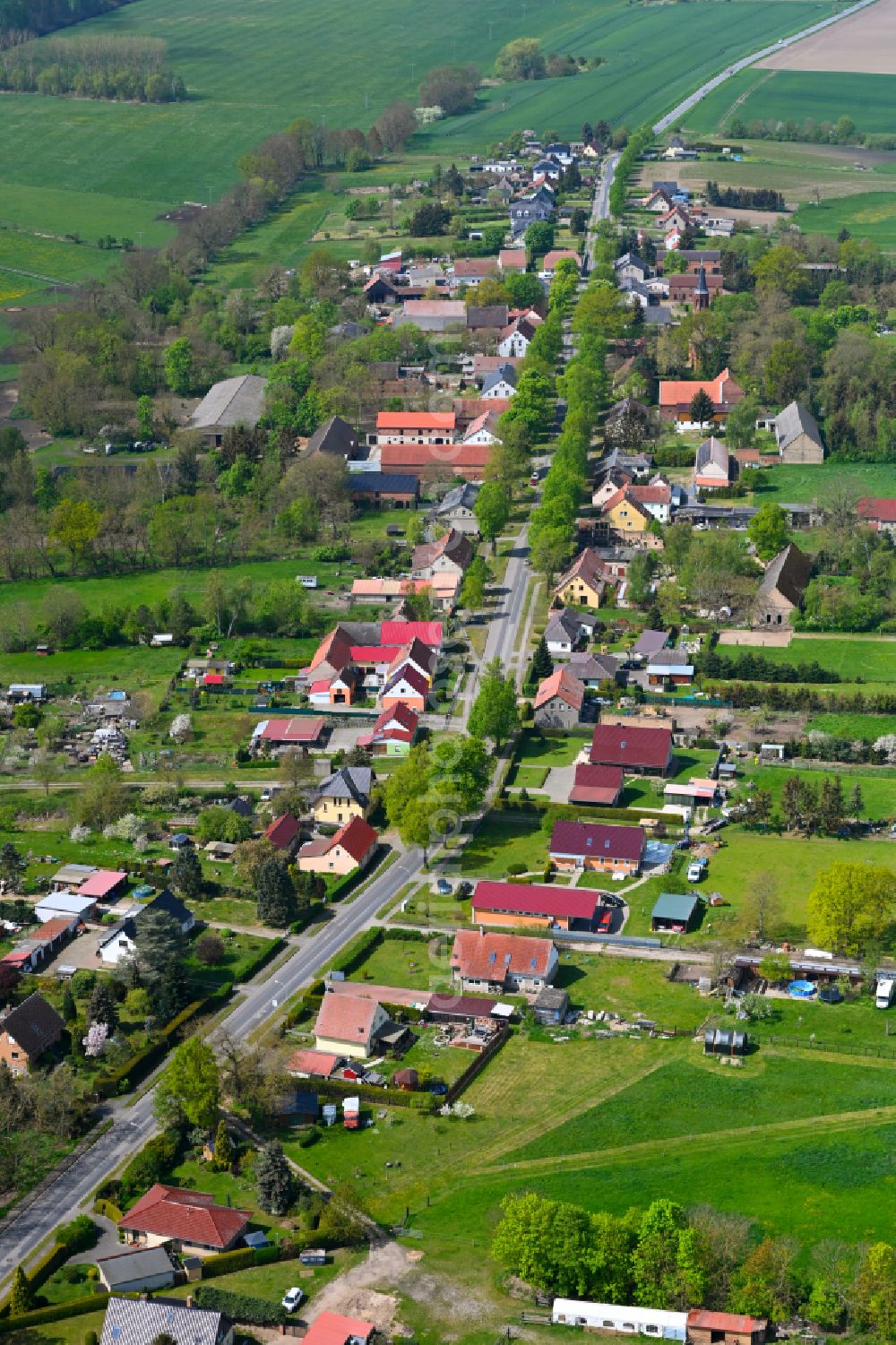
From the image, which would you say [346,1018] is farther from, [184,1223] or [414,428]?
[414,428]

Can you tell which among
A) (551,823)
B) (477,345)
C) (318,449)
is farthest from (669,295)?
(551,823)

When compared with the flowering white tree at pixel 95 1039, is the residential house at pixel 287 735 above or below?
below

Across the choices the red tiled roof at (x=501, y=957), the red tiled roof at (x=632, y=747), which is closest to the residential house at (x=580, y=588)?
the red tiled roof at (x=632, y=747)

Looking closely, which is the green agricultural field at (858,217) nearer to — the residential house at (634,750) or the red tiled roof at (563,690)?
the red tiled roof at (563,690)

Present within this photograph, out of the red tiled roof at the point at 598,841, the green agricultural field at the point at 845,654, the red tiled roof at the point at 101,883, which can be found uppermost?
the red tiled roof at the point at 101,883

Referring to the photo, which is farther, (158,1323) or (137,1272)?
(137,1272)

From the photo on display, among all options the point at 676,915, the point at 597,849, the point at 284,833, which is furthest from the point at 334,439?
the point at 676,915

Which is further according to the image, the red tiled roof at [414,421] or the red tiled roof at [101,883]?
the red tiled roof at [414,421]
